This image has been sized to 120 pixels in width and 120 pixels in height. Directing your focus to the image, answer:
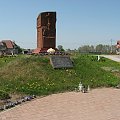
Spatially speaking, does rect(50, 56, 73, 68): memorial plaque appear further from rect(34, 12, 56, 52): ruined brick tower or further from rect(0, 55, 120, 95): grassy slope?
rect(34, 12, 56, 52): ruined brick tower

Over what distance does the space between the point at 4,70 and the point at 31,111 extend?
13.5 metres

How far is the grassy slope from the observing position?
2317 cm

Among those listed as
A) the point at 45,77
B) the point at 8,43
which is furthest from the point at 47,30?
the point at 8,43

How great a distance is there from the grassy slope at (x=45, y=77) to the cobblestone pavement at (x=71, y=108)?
97.0 inches

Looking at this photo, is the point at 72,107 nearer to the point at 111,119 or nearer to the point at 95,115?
the point at 95,115

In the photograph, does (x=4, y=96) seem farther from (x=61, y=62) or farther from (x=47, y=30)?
(x=47, y=30)

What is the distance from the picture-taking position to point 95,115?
49.6 ft

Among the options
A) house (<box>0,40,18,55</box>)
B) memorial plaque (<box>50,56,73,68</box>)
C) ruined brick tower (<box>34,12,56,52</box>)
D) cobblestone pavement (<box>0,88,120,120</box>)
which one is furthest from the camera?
house (<box>0,40,18,55</box>)

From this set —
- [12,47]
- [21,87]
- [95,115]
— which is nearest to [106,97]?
[95,115]

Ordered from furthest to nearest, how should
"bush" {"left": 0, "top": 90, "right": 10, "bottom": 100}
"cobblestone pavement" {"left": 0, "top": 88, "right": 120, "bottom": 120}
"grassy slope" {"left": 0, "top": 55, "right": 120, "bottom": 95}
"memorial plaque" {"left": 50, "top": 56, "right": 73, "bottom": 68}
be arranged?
"memorial plaque" {"left": 50, "top": 56, "right": 73, "bottom": 68}
"grassy slope" {"left": 0, "top": 55, "right": 120, "bottom": 95}
"bush" {"left": 0, "top": 90, "right": 10, "bottom": 100}
"cobblestone pavement" {"left": 0, "top": 88, "right": 120, "bottom": 120}

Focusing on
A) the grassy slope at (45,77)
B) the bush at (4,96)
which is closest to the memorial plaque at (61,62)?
the grassy slope at (45,77)

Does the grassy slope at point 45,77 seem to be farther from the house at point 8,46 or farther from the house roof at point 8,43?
the house roof at point 8,43

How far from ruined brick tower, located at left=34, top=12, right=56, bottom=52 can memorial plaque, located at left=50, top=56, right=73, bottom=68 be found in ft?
29.0

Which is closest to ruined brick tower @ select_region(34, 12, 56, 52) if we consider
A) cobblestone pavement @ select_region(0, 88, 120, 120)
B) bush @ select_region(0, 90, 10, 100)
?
cobblestone pavement @ select_region(0, 88, 120, 120)
